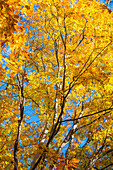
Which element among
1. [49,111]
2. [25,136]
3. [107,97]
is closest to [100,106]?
[107,97]

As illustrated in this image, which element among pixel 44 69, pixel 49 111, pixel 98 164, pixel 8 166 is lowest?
pixel 8 166

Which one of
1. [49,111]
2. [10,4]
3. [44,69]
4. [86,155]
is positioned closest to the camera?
[10,4]

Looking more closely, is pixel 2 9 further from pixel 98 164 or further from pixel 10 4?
pixel 98 164

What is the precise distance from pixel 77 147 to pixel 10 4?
10.4 metres

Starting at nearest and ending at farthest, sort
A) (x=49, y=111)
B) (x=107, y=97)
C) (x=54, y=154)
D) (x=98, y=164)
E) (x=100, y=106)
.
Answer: (x=54, y=154)
(x=107, y=97)
(x=100, y=106)
(x=49, y=111)
(x=98, y=164)

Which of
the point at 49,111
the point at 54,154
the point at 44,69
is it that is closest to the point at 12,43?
the point at 54,154

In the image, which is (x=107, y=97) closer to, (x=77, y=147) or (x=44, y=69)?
(x=44, y=69)

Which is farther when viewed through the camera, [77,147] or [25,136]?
[77,147]

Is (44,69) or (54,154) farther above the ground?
(44,69)

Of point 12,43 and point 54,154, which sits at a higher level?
point 12,43

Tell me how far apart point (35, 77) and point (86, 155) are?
25.1ft

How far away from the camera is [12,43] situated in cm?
262

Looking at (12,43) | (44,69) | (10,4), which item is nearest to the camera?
(10,4)

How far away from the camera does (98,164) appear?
9555mm
